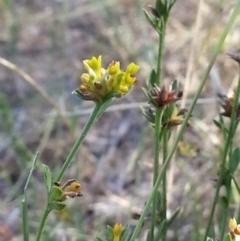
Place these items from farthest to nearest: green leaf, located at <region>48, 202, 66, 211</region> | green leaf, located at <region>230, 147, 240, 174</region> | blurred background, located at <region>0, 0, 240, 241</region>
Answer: blurred background, located at <region>0, 0, 240, 241</region>, green leaf, located at <region>230, 147, 240, 174</region>, green leaf, located at <region>48, 202, 66, 211</region>

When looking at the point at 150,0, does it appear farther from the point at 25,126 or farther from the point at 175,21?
the point at 25,126

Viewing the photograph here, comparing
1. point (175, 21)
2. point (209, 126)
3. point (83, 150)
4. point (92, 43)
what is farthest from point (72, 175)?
point (175, 21)

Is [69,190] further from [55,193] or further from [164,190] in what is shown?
[164,190]

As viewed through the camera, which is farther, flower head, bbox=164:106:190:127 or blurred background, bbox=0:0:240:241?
blurred background, bbox=0:0:240:241

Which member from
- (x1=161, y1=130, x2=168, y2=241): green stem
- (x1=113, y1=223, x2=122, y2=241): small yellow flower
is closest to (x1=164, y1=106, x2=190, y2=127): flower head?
(x1=161, y1=130, x2=168, y2=241): green stem

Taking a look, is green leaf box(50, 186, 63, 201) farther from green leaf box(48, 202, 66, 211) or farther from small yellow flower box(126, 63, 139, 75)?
small yellow flower box(126, 63, 139, 75)

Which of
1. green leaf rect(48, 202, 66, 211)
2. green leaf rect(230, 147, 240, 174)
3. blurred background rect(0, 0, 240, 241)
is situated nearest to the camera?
green leaf rect(48, 202, 66, 211)

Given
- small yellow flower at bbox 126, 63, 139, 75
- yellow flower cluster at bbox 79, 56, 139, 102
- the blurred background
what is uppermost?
small yellow flower at bbox 126, 63, 139, 75

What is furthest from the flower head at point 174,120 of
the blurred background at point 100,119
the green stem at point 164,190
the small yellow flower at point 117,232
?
the blurred background at point 100,119
